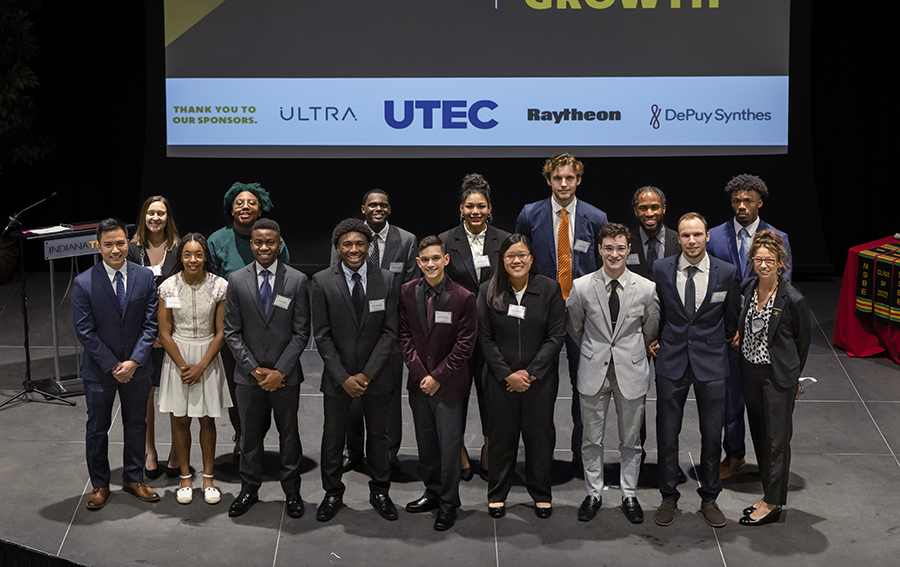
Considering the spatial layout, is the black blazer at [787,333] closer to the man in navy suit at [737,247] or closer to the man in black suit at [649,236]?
the man in navy suit at [737,247]

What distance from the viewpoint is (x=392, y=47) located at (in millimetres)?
8148

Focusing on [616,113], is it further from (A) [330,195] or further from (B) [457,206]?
(A) [330,195]

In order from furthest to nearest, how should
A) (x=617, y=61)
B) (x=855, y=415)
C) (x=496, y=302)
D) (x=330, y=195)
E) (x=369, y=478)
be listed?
(x=330, y=195), (x=617, y=61), (x=855, y=415), (x=369, y=478), (x=496, y=302)

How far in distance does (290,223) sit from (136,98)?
5.90 feet

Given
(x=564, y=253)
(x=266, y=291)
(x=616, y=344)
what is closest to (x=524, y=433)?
(x=616, y=344)

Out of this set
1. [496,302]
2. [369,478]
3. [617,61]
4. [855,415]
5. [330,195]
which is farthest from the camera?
[330,195]

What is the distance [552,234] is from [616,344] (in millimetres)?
890

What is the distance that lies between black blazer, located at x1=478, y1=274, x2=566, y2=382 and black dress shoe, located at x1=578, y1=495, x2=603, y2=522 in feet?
2.17

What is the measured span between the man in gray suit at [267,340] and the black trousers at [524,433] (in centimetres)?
94

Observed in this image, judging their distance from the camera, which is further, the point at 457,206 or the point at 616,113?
the point at 457,206

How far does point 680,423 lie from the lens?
4.58 meters

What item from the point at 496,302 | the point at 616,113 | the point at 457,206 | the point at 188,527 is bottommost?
the point at 188,527

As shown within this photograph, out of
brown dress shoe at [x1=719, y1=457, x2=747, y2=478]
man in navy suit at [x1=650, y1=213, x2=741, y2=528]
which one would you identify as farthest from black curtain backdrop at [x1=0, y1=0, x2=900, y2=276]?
man in navy suit at [x1=650, y1=213, x2=741, y2=528]

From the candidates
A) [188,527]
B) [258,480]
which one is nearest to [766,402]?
[258,480]
